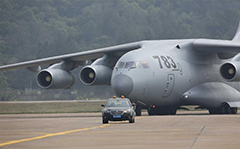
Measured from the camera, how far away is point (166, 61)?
107 ft

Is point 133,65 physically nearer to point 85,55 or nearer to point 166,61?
point 166,61

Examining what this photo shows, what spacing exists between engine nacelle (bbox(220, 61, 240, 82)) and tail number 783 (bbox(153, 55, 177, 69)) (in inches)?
105

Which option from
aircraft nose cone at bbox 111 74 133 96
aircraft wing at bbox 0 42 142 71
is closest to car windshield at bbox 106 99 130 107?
aircraft nose cone at bbox 111 74 133 96

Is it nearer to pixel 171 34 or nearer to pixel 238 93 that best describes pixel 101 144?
pixel 238 93

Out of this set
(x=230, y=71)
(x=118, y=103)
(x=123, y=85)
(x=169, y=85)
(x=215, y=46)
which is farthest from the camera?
(x=215, y=46)

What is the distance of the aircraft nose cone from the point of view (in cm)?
3062

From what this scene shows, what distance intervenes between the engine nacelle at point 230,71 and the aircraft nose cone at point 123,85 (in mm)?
5602

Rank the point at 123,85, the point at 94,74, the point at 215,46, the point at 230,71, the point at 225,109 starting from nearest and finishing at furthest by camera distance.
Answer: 1. the point at 123,85
2. the point at 230,71
3. the point at 215,46
4. the point at 94,74
5. the point at 225,109

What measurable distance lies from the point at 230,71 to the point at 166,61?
139 inches

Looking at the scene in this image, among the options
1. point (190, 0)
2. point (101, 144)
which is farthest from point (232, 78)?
point (190, 0)

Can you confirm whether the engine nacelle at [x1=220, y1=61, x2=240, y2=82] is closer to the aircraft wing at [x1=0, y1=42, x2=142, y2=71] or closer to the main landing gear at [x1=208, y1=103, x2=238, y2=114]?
the main landing gear at [x1=208, y1=103, x2=238, y2=114]

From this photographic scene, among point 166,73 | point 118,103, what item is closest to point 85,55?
point 166,73

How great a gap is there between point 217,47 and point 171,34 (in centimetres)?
5900

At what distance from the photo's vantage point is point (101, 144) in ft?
48.4
